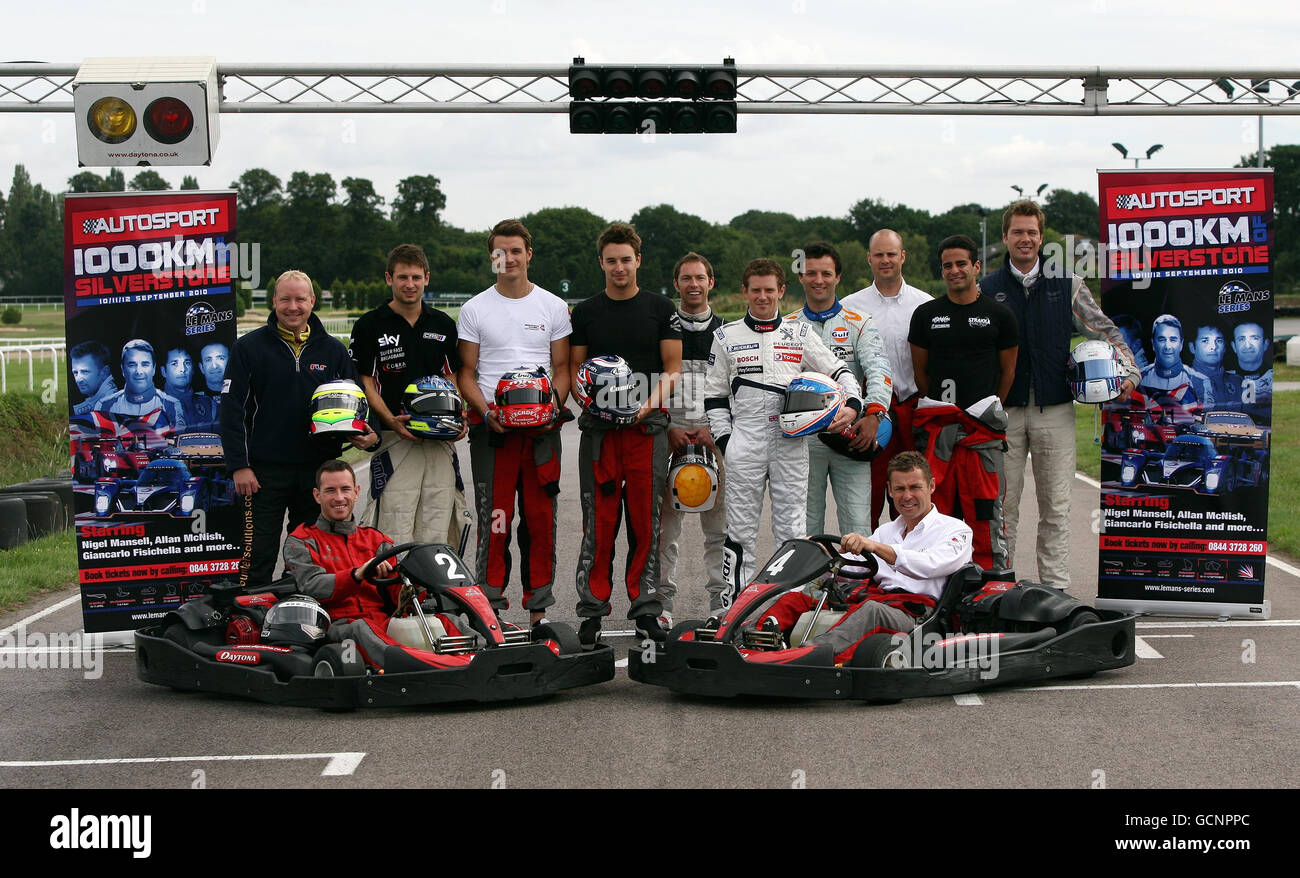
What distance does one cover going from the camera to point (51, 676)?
7.49 m

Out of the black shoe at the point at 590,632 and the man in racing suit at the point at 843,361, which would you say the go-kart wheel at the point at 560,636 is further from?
the man in racing suit at the point at 843,361

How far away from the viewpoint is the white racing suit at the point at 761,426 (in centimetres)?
773

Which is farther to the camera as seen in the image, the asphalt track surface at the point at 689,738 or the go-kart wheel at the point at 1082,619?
the go-kart wheel at the point at 1082,619

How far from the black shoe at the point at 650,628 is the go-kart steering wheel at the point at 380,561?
165 centimetres

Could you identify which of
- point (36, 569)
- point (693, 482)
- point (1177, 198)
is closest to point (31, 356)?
point (36, 569)

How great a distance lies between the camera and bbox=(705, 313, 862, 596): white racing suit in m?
7.73

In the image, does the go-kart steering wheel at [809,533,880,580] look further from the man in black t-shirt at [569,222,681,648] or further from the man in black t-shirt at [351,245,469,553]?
the man in black t-shirt at [351,245,469,553]

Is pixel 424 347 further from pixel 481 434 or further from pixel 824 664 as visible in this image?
pixel 824 664

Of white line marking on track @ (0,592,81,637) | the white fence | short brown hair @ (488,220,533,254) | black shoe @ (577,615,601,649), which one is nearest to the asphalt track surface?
black shoe @ (577,615,601,649)

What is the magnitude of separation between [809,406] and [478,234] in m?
50.4

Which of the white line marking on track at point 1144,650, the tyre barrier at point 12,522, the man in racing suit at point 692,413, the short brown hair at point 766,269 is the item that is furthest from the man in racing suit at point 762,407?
the tyre barrier at point 12,522

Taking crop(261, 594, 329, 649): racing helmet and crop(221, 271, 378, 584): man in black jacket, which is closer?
crop(261, 594, 329, 649): racing helmet

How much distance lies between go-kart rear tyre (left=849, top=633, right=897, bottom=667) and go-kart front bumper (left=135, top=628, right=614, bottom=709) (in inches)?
47.4
